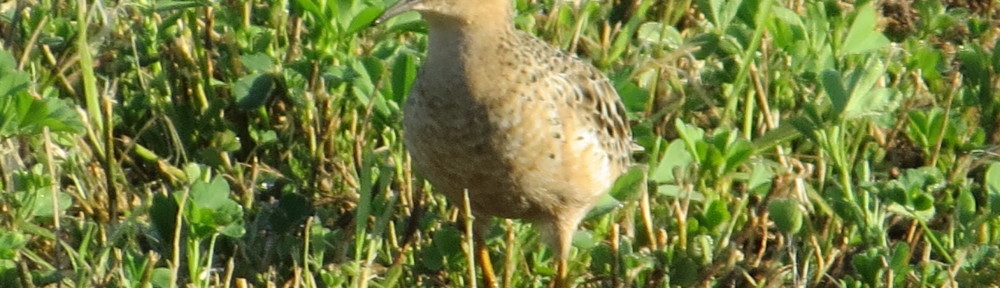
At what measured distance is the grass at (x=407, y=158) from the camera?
5387mm

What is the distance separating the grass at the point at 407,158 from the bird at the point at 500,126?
0.51 ft

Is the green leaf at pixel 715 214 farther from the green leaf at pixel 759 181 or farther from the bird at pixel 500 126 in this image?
the bird at pixel 500 126

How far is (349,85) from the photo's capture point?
6.32 metres

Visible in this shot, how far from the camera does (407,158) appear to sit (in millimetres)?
6082

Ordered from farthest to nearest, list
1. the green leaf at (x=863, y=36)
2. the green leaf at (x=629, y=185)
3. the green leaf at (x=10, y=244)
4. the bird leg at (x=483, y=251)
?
the green leaf at (x=863, y=36)
the bird leg at (x=483, y=251)
the green leaf at (x=629, y=185)
the green leaf at (x=10, y=244)

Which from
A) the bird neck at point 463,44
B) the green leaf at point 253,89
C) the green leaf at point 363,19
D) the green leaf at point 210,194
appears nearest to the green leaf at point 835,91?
the bird neck at point 463,44

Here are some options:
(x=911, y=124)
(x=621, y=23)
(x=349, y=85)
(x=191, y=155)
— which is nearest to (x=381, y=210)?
(x=349, y=85)

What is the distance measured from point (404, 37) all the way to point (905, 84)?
178cm

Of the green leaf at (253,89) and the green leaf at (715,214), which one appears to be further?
the green leaf at (253,89)

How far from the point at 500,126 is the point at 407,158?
0.83m

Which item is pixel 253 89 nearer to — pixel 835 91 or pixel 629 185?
pixel 629 185

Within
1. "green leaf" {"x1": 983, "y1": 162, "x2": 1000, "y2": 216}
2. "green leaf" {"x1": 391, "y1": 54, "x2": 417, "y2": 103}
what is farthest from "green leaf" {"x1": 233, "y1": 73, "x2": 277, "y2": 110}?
"green leaf" {"x1": 983, "y1": 162, "x2": 1000, "y2": 216}

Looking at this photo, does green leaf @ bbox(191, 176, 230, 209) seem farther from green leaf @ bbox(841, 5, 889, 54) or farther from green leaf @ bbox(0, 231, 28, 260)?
green leaf @ bbox(841, 5, 889, 54)

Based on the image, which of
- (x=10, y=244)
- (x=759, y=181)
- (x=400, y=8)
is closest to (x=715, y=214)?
(x=759, y=181)
